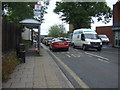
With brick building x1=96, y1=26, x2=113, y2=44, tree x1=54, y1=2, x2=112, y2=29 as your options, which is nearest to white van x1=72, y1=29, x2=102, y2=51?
tree x1=54, y1=2, x2=112, y2=29

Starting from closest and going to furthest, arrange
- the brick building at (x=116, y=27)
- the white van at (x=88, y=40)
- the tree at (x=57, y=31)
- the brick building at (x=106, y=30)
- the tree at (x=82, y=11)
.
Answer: the white van at (x=88, y=40) → the brick building at (x=116, y=27) → the tree at (x=82, y=11) → the brick building at (x=106, y=30) → the tree at (x=57, y=31)

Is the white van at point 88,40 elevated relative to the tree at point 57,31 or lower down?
lower down

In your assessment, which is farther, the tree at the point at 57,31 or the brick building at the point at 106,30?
the tree at the point at 57,31

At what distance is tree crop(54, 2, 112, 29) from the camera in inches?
1702

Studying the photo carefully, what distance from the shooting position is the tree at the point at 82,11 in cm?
4322

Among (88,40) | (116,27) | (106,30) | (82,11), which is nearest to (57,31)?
(106,30)

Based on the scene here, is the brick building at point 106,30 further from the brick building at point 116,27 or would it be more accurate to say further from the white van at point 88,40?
the white van at point 88,40

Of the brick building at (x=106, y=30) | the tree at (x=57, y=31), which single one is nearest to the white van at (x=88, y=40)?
the brick building at (x=106, y=30)

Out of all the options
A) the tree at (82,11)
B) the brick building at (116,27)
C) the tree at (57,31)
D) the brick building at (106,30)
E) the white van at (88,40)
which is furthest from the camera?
the tree at (57,31)

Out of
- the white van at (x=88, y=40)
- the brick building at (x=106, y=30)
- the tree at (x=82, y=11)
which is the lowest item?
the white van at (x=88, y=40)

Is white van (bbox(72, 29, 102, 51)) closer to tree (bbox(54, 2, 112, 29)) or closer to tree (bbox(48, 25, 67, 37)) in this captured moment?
tree (bbox(54, 2, 112, 29))

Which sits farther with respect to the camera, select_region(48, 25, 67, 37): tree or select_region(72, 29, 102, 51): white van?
select_region(48, 25, 67, 37): tree

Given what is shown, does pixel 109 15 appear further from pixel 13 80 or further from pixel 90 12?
pixel 13 80

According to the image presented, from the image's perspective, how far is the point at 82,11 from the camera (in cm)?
4241
